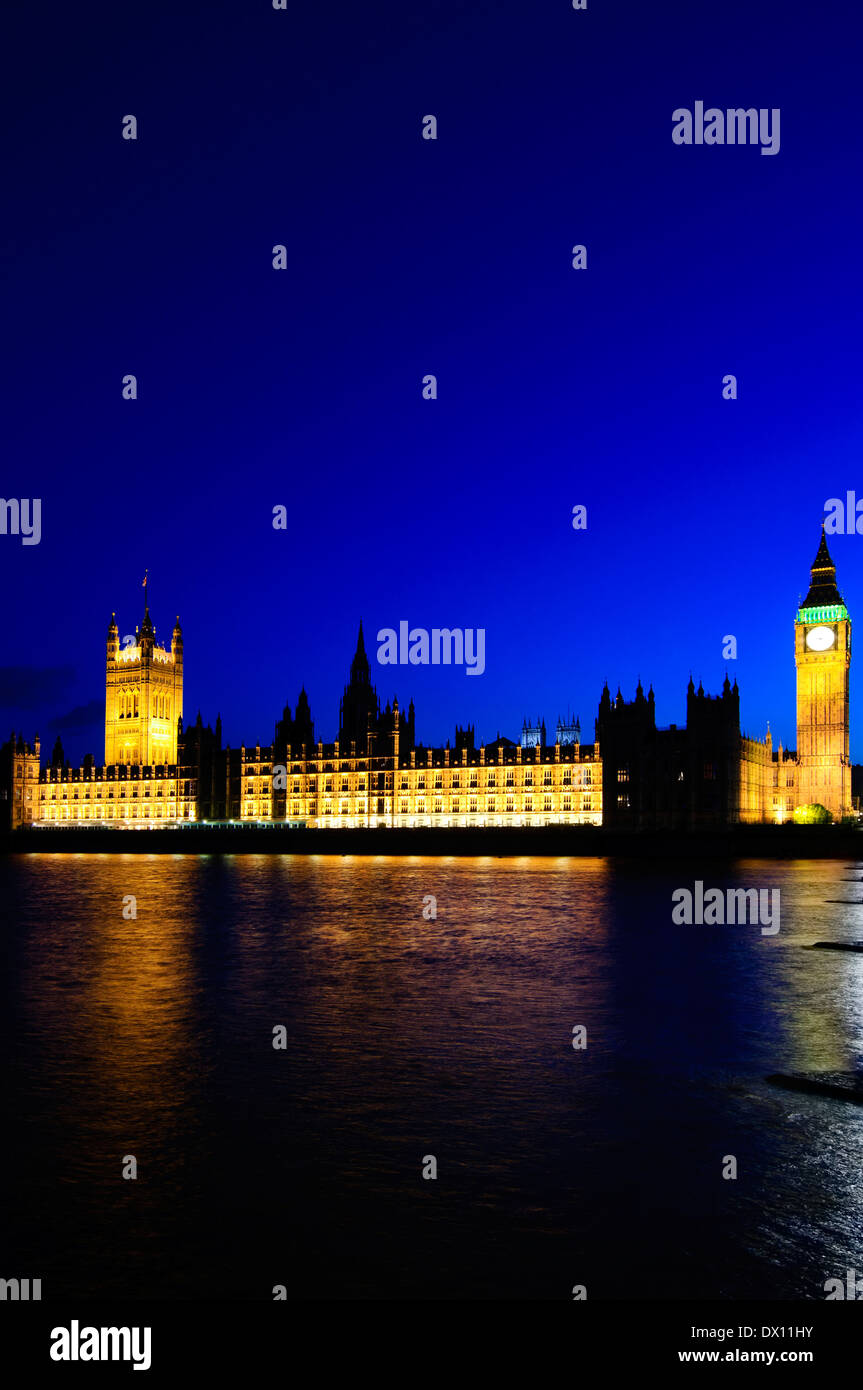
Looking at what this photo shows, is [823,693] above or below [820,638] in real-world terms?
below

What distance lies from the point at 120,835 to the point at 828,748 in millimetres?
84848

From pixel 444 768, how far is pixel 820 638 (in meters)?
51.4

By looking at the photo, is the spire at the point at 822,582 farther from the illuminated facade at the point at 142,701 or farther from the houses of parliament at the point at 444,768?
the illuminated facade at the point at 142,701

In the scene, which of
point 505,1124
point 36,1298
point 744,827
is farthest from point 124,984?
point 744,827

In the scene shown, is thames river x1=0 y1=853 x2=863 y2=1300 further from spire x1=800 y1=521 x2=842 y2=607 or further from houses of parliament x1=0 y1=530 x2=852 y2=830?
spire x1=800 y1=521 x2=842 y2=607

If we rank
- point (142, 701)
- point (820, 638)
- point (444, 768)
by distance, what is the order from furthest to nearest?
point (142, 701), point (820, 638), point (444, 768)

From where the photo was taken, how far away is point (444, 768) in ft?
393

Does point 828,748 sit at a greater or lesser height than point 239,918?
greater

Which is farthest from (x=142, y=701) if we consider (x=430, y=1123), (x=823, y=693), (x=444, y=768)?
(x=430, y=1123)

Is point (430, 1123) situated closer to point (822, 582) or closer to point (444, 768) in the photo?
point (444, 768)

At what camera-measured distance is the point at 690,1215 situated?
9.80 meters

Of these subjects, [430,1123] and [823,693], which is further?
[823,693]

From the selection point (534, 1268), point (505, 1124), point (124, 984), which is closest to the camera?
point (534, 1268)
